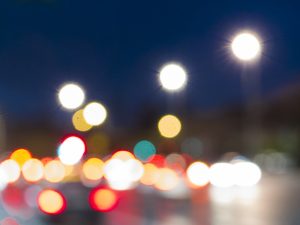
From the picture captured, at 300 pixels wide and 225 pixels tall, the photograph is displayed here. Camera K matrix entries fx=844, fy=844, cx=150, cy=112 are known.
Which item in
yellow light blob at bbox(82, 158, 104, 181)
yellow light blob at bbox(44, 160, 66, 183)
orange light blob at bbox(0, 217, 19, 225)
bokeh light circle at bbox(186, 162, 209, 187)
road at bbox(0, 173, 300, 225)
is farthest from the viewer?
bokeh light circle at bbox(186, 162, 209, 187)

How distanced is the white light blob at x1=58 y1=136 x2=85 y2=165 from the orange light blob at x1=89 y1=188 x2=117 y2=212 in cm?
101

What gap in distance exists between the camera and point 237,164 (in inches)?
1785

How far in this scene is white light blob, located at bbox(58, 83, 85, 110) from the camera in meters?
16.2

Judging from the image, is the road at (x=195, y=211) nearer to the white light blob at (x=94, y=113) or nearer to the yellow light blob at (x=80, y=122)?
the yellow light blob at (x=80, y=122)

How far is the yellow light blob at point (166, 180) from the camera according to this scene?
3338 cm

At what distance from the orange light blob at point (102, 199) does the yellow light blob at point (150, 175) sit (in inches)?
745

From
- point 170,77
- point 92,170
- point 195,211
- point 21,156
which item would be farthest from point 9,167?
point 170,77

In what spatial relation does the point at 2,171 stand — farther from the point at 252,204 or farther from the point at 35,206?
the point at 35,206

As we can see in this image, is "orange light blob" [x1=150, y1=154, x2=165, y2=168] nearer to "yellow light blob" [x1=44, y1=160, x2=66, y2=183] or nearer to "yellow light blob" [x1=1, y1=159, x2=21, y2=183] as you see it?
"yellow light blob" [x1=1, y1=159, x2=21, y2=183]

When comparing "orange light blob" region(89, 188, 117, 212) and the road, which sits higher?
the road

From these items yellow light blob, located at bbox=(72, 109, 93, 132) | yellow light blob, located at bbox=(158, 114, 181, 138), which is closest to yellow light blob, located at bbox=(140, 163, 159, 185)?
yellow light blob, located at bbox=(158, 114, 181, 138)

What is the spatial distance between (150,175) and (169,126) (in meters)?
2.63

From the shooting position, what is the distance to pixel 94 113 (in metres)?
21.3

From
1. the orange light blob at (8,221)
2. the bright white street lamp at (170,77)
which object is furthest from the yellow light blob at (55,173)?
the bright white street lamp at (170,77)
